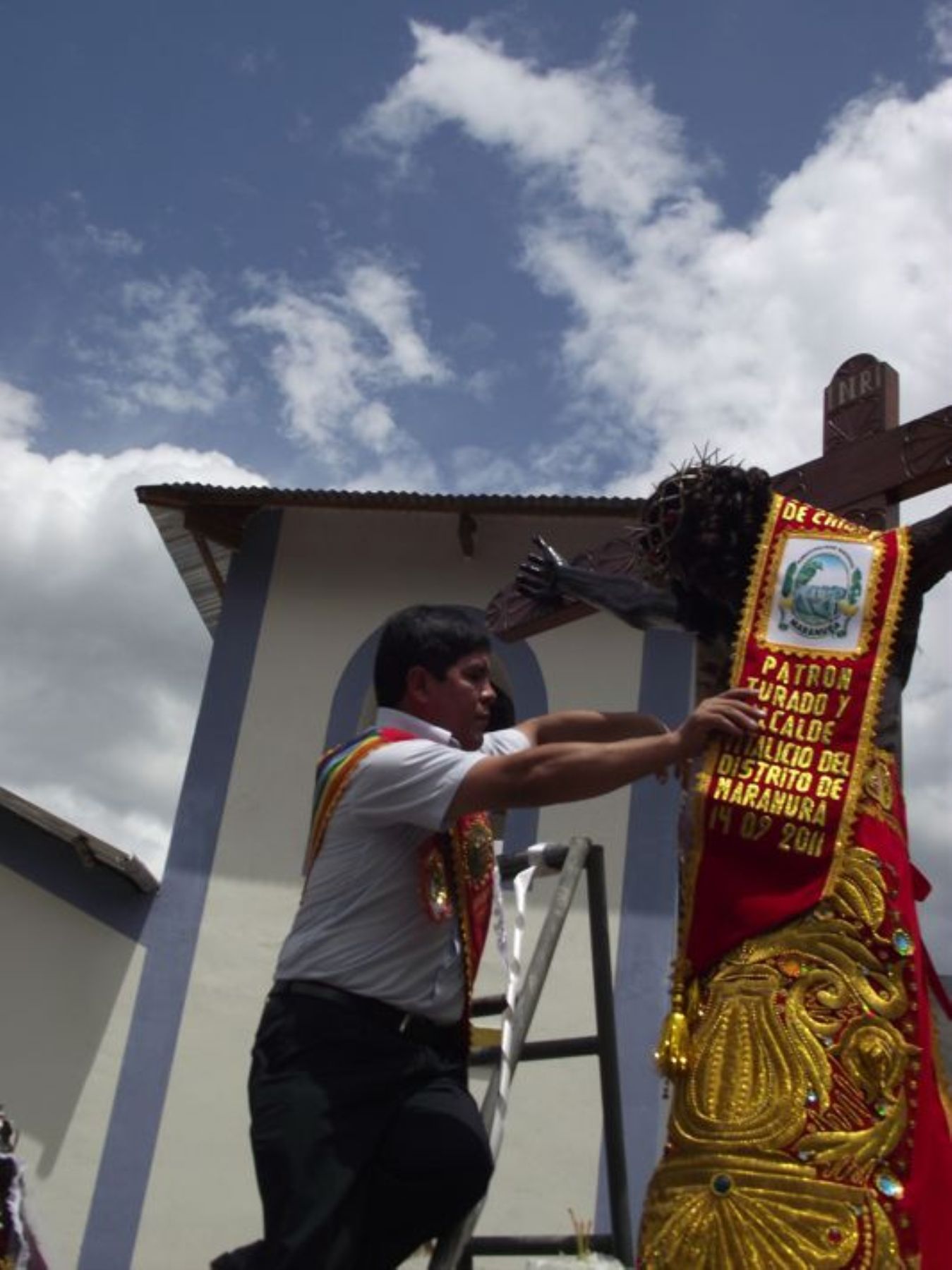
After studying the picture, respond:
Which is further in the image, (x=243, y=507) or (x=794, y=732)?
(x=243, y=507)

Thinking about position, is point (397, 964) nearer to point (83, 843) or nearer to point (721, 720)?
point (721, 720)

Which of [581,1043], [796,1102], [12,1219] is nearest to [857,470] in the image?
[581,1043]

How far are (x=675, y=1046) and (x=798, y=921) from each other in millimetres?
323

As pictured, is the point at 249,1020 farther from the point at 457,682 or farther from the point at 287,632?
the point at 457,682

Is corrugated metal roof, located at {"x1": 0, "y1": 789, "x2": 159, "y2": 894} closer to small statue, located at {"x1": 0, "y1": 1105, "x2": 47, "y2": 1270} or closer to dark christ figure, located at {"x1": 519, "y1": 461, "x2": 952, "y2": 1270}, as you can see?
small statue, located at {"x1": 0, "y1": 1105, "x2": 47, "y2": 1270}

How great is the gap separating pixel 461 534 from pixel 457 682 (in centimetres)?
648

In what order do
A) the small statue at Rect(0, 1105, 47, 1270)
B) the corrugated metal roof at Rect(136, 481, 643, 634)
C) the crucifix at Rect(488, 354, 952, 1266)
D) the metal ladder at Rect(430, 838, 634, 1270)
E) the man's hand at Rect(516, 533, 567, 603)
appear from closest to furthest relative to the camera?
the crucifix at Rect(488, 354, 952, 1266) < the metal ladder at Rect(430, 838, 634, 1270) < the man's hand at Rect(516, 533, 567, 603) < the small statue at Rect(0, 1105, 47, 1270) < the corrugated metal roof at Rect(136, 481, 643, 634)

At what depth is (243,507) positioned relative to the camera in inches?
374

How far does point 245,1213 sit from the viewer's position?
7398mm

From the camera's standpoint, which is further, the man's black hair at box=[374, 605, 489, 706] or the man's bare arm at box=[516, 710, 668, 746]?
the man's bare arm at box=[516, 710, 668, 746]

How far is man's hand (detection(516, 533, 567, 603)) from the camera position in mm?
3539

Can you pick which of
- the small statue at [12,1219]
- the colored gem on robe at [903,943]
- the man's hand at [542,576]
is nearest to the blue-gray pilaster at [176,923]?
the small statue at [12,1219]

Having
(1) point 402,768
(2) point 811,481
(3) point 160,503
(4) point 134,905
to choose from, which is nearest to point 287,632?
(3) point 160,503

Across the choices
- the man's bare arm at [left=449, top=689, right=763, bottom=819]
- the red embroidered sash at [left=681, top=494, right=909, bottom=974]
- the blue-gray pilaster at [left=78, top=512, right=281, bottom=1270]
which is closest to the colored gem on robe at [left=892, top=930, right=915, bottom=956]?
the red embroidered sash at [left=681, top=494, right=909, bottom=974]
